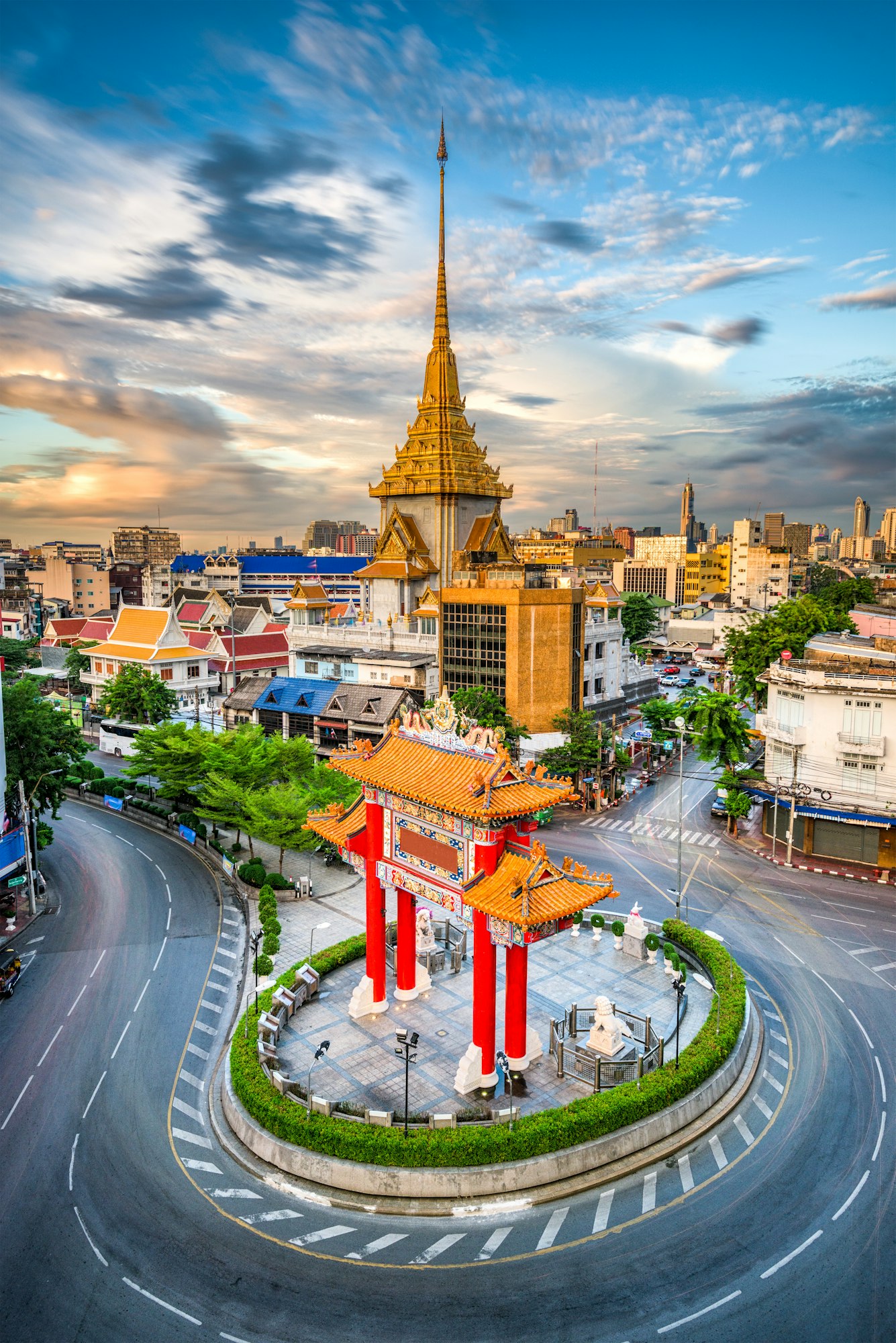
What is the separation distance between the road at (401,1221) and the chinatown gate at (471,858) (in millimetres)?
6121

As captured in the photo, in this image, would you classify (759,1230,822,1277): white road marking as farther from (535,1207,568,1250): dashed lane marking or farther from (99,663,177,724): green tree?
(99,663,177,724): green tree

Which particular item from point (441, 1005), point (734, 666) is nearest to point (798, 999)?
point (441, 1005)

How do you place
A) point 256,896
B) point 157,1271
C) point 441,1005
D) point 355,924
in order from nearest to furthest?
point 157,1271 → point 441,1005 → point 355,924 → point 256,896

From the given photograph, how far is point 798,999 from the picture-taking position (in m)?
35.0

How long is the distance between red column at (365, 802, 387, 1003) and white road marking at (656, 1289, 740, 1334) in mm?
14822

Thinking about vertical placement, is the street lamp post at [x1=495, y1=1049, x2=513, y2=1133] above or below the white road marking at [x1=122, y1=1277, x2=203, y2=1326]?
above

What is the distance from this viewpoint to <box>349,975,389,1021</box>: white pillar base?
31.6 m

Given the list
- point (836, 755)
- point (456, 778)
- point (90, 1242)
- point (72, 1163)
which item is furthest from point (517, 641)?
point (90, 1242)

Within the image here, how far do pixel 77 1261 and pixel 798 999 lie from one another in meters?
28.2

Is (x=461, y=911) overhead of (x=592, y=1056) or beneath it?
overhead

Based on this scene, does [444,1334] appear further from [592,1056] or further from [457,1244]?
[592,1056]

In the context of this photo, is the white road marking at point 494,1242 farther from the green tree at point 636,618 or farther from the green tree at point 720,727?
the green tree at point 636,618

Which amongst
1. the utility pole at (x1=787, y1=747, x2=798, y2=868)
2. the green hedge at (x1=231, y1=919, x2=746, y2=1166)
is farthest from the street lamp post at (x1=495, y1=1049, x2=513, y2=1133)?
the utility pole at (x1=787, y1=747, x2=798, y2=868)

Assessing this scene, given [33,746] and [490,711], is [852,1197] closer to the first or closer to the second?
[33,746]
